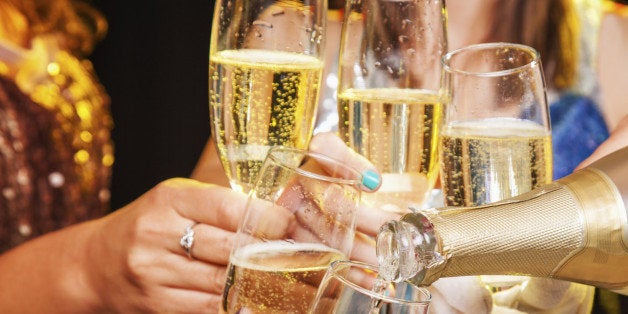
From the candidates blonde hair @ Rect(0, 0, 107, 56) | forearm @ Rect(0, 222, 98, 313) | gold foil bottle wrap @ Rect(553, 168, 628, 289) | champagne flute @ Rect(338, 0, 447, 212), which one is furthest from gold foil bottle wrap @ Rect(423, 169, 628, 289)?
blonde hair @ Rect(0, 0, 107, 56)

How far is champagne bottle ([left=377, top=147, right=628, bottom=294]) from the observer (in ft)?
2.14

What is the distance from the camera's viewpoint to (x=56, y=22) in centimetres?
291

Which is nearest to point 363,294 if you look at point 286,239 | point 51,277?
point 286,239

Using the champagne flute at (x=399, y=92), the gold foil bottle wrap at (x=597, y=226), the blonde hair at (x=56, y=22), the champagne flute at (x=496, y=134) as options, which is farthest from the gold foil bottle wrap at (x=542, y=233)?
the blonde hair at (x=56, y=22)

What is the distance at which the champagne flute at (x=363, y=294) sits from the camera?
1.98 feet

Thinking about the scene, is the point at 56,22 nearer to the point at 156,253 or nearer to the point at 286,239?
the point at 156,253

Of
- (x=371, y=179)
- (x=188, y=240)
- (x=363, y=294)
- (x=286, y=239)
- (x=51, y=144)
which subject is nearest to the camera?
(x=363, y=294)

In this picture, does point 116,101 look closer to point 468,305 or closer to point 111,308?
point 111,308

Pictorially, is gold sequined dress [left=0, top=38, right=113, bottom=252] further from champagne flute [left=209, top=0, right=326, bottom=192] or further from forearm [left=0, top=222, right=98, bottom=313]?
champagne flute [left=209, top=0, right=326, bottom=192]

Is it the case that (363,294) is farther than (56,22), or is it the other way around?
(56,22)

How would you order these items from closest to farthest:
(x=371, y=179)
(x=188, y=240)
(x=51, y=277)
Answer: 1. (x=371, y=179)
2. (x=188, y=240)
3. (x=51, y=277)

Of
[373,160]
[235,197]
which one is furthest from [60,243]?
[373,160]

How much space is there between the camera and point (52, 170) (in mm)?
2873

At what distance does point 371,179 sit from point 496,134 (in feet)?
0.43
